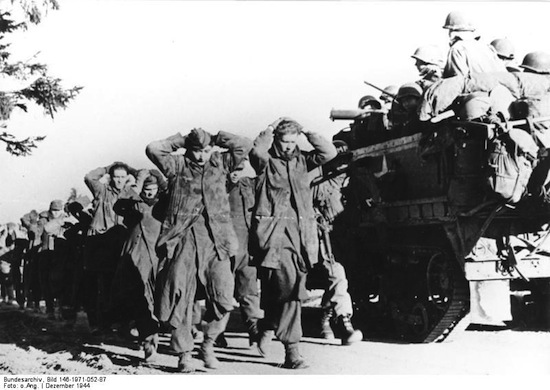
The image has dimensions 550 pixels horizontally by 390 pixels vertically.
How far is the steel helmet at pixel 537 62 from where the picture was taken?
9.52 meters

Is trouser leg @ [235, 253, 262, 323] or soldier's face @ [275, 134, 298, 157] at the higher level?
soldier's face @ [275, 134, 298, 157]

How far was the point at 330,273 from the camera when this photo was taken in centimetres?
968

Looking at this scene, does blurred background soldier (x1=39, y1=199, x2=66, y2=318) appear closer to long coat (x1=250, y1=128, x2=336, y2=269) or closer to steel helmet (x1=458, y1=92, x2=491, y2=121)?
long coat (x1=250, y1=128, x2=336, y2=269)

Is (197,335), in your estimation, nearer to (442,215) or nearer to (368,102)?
(442,215)

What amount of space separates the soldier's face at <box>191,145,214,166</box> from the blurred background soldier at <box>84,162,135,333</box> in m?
2.89

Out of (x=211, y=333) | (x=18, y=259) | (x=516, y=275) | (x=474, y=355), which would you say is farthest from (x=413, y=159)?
(x=18, y=259)

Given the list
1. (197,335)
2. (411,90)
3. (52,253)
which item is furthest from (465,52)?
(52,253)

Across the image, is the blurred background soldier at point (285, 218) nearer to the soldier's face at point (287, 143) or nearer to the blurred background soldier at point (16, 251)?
the soldier's face at point (287, 143)

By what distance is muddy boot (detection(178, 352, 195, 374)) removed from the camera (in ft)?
24.8

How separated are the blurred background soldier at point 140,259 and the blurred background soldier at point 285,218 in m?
1.63

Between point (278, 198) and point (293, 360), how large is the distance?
155cm

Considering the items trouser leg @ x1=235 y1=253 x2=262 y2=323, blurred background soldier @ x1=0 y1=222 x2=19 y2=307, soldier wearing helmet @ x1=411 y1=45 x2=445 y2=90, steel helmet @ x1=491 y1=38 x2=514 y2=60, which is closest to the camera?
trouser leg @ x1=235 y1=253 x2=262 y2=323

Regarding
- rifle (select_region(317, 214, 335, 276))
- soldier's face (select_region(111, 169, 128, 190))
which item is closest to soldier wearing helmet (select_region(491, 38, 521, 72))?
rifle (select_region(317, 214, 335, 276))

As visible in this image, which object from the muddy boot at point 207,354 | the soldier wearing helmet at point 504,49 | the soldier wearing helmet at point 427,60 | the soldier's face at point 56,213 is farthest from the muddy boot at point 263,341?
the soldier's face at point 56,213
